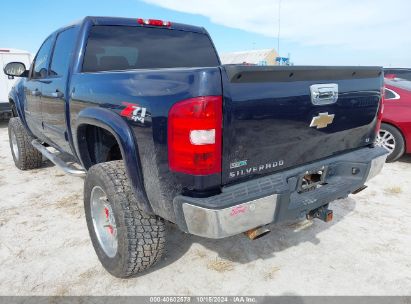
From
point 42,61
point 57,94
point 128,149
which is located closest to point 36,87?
point 42,61

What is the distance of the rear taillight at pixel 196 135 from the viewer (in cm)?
180

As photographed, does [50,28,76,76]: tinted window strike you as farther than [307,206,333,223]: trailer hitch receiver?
Yes

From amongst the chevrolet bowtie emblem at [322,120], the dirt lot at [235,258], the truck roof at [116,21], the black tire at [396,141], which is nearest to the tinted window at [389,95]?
the black tire at [396,141]

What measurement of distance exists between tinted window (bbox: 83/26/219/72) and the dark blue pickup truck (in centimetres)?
1

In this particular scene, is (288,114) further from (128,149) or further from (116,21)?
(116,21)

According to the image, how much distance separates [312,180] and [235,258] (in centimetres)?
95

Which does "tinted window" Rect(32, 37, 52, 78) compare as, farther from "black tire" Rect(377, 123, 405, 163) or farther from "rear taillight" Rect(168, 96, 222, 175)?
"black tire" Rect(377, 123, 405, 163)

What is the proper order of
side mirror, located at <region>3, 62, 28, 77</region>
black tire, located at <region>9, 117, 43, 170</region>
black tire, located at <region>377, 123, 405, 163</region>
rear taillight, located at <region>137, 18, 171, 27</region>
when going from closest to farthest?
rear taillight, located at <region>137, 18, 171, 27</region> < side mirror, located at <region>3, 62, 28, 77</region> < black tire, located at <region>9, 117, 43, 170</region> < black tire, located at <region>377, 123, 405, 163</region>

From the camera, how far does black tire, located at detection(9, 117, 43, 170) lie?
5230 millimetres

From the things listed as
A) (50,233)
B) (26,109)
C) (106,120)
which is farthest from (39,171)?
(106,120)

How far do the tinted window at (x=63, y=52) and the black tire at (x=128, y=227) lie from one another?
1.46 meters

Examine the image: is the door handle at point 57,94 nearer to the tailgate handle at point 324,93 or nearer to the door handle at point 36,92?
the door handle at point 36,92

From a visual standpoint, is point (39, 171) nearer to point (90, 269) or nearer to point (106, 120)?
point (90, 269)

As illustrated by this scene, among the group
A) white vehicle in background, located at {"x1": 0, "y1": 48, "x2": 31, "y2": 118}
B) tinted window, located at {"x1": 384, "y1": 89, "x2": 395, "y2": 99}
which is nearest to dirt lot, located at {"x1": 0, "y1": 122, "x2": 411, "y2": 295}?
tinted window, located at {"x1": 384, "y1": 89, "x2": 395, "y2": 99}
